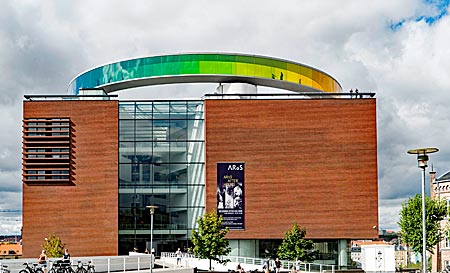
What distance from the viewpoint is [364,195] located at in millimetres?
57781

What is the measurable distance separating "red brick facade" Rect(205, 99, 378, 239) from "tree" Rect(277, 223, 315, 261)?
124 inches

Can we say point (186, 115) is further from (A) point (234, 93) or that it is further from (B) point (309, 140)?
(B) point (309, 140)

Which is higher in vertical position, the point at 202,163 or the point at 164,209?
the point at 202,163

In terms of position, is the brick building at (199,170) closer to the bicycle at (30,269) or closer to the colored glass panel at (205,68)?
the colored glass panel at (205,68)

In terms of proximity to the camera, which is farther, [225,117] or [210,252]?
[225,117]

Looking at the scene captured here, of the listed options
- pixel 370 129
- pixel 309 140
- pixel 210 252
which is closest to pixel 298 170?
pixel 309 140

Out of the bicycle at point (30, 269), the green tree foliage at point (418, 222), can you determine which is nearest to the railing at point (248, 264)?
the green tree foliage at point (418, 222)

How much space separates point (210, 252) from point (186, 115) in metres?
13.3

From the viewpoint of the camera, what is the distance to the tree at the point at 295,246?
53.6 metres

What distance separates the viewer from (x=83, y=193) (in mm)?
58125

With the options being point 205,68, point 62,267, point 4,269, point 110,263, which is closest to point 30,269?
point 4,269

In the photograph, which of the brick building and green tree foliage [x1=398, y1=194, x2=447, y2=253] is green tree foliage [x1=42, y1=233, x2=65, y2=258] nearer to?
the brick building

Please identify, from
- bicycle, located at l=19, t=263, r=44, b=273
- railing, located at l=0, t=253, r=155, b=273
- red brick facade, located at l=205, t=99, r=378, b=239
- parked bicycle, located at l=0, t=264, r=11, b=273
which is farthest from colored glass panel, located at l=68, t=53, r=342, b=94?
parked bicycle, located at l=0, t=264, r=11, b=273

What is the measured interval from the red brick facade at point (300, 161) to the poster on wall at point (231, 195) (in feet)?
1.52
